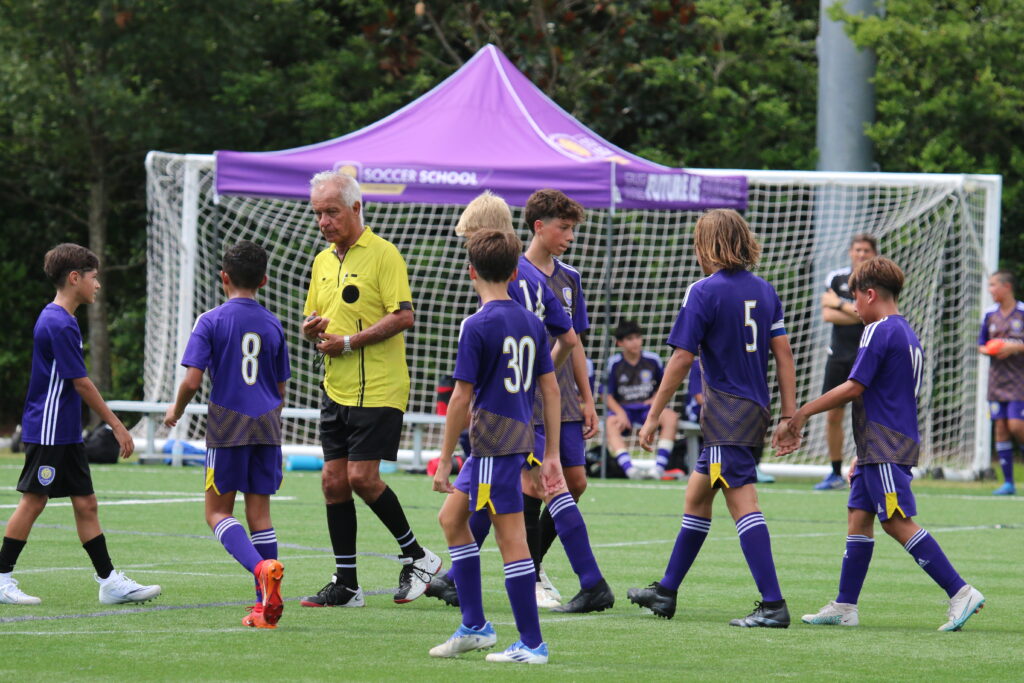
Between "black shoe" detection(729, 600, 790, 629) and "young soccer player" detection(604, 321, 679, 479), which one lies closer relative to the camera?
"black shoe" detection(729, 600, 790, 629)

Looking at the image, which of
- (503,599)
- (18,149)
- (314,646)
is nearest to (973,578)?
(503,599)

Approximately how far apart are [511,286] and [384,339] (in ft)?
2.14

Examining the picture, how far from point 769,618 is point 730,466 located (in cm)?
68

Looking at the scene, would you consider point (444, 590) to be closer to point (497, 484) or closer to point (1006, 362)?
point (497, 484)

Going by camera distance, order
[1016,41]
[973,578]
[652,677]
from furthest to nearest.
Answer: [1016,41] → [973,578] → [652,677]

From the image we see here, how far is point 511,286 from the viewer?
720 centimetres

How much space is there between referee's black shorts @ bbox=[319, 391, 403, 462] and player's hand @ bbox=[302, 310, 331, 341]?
0.37 m

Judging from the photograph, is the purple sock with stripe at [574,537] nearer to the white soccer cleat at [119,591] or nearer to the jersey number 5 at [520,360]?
the jersey number 5 at [520,360]

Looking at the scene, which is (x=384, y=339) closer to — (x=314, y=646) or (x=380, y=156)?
(x=314, y=646)

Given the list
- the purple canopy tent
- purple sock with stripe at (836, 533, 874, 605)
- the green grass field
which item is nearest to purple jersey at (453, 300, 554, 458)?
the green grass field

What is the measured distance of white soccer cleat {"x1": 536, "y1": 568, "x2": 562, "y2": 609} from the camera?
297 inches

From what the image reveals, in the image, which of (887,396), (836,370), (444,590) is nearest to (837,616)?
(887,396)

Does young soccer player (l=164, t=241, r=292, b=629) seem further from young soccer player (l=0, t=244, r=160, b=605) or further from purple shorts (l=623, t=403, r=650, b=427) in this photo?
purple shorts (l=623, t=403, r=650, b=427)

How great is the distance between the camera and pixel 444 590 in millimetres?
7586
